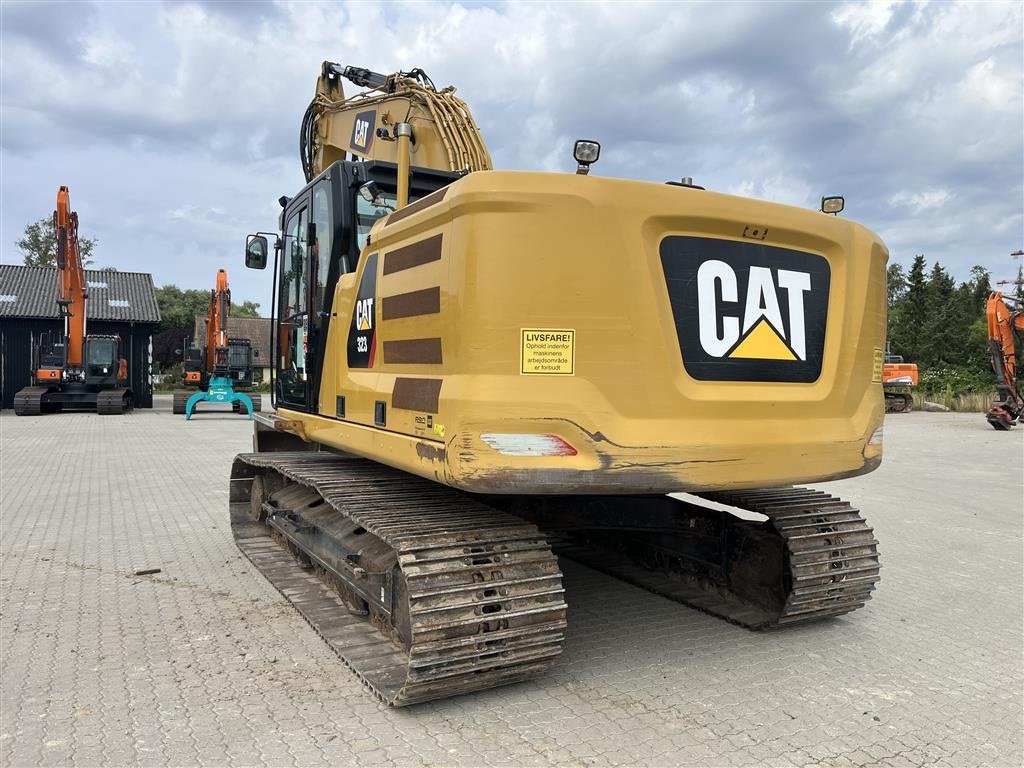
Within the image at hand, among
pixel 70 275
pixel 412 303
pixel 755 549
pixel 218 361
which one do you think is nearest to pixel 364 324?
pixel 412 303

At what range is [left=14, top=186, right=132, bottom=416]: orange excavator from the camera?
20.9 m

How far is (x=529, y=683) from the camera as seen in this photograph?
3.50m

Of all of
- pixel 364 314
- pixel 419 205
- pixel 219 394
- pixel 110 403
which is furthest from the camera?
pixel 110 403

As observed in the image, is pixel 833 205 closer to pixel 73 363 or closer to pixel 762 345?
pixel 762 345

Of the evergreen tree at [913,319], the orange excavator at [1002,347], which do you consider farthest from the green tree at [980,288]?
the orange excavator at [1002,347]

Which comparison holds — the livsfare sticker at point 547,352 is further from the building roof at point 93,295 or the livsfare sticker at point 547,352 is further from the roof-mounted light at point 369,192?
the building roof at point 93,295

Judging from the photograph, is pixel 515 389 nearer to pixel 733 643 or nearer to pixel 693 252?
pixel 693 252

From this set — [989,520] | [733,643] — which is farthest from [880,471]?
[733,643]

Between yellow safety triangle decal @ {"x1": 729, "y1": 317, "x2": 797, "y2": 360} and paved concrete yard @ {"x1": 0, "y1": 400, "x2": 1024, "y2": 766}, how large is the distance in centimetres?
152

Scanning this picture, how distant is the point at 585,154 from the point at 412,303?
37.9 inches

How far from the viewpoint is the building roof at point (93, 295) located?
27.9 m

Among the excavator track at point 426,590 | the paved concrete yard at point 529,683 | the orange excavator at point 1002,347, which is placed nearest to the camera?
the paved concrete yard at point 529,683

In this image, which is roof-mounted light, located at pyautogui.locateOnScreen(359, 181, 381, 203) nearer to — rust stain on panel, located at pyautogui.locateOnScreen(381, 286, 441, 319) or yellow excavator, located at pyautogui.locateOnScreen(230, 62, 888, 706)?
yellow excavator, located at pyautogui.locateOnScreen(230, 62, 888, 706)

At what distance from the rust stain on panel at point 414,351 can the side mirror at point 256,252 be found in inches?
90.3
